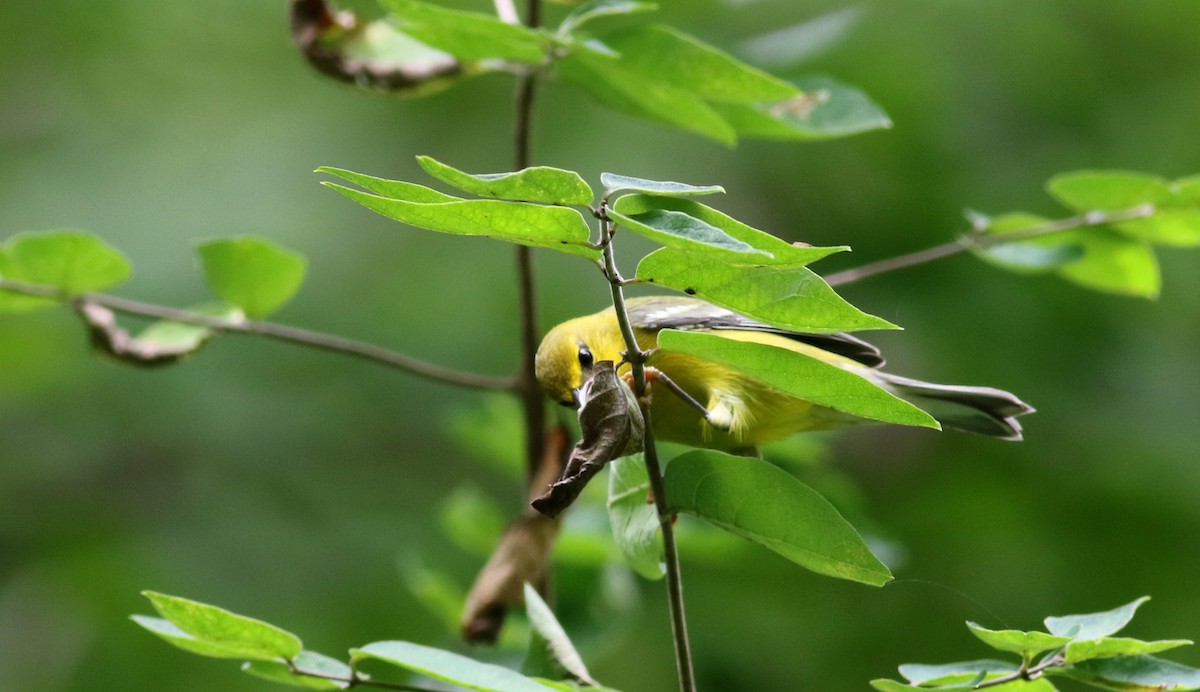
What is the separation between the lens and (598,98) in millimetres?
2504

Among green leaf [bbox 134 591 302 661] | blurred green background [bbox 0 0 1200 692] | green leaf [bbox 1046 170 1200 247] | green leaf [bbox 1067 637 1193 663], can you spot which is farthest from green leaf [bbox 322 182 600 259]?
blurred green background [bbox 0 0 1200 692]

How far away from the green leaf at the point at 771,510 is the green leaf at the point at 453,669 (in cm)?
35

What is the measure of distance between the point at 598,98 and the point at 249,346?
3.02 metres

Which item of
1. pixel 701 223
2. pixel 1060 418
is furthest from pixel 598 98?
pixel 1060 418

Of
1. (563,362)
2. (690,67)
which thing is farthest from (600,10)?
(563,362)

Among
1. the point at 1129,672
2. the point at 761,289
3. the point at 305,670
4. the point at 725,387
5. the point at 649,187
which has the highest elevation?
the point at 649,187

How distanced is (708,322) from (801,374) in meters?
1.05

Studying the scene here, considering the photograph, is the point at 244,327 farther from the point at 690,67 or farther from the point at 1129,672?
the point at 1129,672

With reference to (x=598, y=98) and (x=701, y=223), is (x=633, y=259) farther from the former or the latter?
(x=701, y=223)

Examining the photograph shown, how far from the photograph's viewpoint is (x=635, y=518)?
182 centimetres

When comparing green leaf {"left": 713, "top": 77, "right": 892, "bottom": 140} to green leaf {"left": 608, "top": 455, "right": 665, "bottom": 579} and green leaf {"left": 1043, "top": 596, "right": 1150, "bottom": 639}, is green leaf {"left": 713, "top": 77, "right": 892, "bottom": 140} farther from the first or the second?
green leaf {"left": 1043, "top": 596, "right": 1150, "bottom": 639}

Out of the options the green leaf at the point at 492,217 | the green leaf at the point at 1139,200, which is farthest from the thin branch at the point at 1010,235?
the green leaf at the point at 492,217

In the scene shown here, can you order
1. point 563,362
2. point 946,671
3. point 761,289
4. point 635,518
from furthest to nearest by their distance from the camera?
point 563,362, point 635,518, point 946,671, point 761,289

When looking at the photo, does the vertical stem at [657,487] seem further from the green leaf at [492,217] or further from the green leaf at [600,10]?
the green leaf at [600,10]
